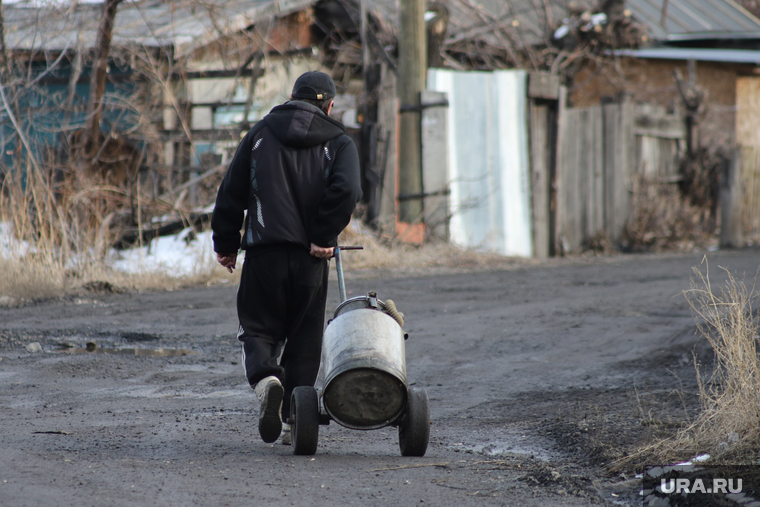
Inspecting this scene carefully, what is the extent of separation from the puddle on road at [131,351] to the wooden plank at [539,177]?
680cm

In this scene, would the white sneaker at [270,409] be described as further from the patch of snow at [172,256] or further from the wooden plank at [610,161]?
the wooden plank at [610,161]

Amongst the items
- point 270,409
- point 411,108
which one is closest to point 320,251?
point 270,409

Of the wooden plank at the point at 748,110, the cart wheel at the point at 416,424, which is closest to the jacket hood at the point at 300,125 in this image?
the cart wheel at the point at 416,424

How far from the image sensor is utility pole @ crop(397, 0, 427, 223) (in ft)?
37.9

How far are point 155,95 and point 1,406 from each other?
908cm

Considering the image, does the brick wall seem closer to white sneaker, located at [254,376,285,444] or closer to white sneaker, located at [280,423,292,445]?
white sneaker, located at [280,423,292,445]

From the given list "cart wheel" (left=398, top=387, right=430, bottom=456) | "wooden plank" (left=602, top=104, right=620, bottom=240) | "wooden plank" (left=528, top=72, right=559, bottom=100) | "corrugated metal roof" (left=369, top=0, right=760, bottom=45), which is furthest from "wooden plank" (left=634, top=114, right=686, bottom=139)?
"cart wheel" (left=398, top=387, right=430, bottom=456)

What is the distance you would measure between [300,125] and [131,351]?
3116 millimetres

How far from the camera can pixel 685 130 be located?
14.5m

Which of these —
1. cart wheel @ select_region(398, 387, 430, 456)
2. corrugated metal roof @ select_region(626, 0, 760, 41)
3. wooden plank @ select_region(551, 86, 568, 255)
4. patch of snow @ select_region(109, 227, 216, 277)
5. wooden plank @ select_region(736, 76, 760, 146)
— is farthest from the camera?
corrugated metal roof @ select_region(626, 0, 760, 41)

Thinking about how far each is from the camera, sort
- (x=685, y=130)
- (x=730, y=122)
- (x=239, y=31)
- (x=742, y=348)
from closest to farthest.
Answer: (x=742, y=348), (x=239, y=31), (x=685, y=130), (x=730, y=122)

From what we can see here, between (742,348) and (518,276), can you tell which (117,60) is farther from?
(742,348)

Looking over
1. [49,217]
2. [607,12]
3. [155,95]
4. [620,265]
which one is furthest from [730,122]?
[49,217]

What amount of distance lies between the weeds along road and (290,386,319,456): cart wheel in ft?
0.19
